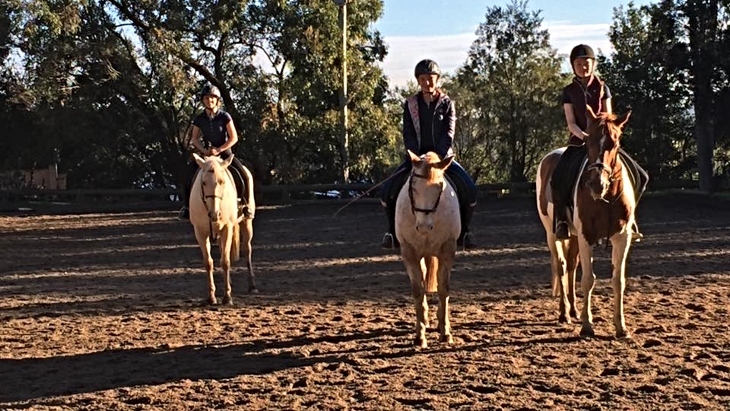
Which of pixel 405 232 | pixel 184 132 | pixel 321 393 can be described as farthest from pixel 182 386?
pixel 184 132

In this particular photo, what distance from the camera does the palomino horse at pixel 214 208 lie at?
31.5 ft

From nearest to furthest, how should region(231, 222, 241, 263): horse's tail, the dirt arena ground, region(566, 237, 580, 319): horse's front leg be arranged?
the dirt arena ground
region(566, 237, 580, 319): horse's front leg
region(231, 222, 241, 263): horse's tail

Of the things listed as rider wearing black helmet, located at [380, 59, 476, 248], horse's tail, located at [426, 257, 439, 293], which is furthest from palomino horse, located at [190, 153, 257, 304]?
horse's tail, located at [426, 257, 439, 293]

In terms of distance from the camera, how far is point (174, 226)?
2256 cm

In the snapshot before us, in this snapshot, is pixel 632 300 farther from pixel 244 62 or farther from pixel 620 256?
pixel 244 62

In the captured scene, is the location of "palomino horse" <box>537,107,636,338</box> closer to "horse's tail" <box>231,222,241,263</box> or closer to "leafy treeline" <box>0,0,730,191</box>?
"horse's tail" <box>231,222,241,263</box>

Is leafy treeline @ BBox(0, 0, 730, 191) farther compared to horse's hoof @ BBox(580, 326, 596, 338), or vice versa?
A: leafy treeline @ BBox(0, 0, 730, 191)

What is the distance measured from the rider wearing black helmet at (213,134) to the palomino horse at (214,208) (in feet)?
0.89

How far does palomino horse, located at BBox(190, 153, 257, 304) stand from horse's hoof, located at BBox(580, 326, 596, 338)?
456 centimetres

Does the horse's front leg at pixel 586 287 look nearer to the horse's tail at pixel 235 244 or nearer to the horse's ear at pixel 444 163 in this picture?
the horse's ear at pixel 444 163

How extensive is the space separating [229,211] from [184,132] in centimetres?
2321

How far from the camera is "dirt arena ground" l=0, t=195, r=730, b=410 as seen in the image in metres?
5.77

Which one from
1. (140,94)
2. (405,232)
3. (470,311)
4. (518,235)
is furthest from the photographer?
(140,94)

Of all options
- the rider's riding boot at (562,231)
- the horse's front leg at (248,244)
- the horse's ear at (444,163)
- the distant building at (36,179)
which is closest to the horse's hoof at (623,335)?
the rider's riding boot at (562,231)
